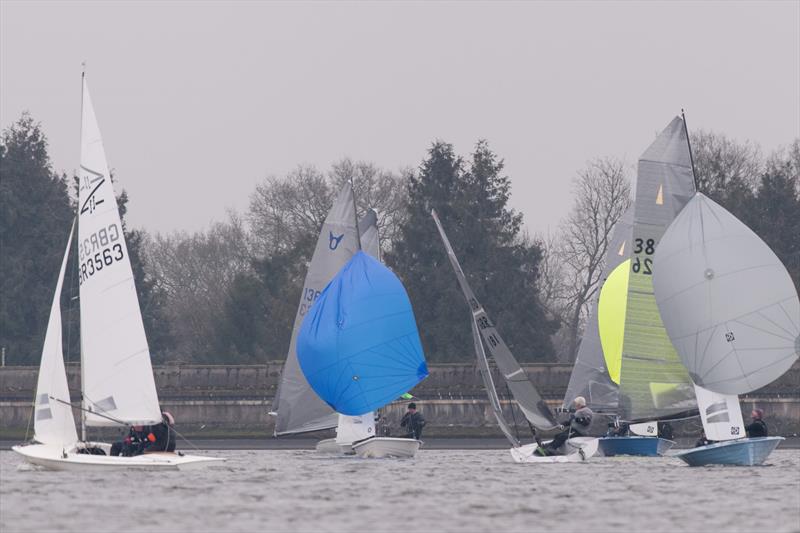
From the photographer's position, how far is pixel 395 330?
44.5 metres

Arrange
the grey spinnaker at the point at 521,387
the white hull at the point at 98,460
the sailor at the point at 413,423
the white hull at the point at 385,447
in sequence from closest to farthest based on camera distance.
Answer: the white hull at the point at 98,460, the grey spinnaker at the point at 521,387, the white hull at the point at 385,447, the sailor at the point at 413,423

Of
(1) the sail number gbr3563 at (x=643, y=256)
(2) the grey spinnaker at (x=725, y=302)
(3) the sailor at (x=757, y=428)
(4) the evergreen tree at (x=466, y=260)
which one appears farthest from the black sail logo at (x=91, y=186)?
(4) the evergreen tree at (x=466, y=260)

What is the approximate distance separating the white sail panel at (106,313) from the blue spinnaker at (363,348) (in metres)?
7.77

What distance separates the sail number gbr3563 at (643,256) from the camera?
45.5 m

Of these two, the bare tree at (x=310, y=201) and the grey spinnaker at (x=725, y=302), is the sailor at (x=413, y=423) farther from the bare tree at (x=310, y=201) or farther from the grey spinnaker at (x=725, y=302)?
the bare tree at (x=310, y=201)

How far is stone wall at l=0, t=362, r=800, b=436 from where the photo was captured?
220 feet

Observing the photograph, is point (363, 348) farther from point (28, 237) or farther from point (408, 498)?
point (28, 237)

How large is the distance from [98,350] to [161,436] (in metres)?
2.23

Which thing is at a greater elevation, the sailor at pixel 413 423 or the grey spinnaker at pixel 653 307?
the grey spinnaker at pixel 653 307

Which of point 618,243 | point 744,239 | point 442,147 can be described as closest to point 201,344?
point 442,147

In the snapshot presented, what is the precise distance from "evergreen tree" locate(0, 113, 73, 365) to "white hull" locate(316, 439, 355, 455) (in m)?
40.4

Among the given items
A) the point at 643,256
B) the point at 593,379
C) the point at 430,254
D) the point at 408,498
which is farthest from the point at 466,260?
the point at 408,498

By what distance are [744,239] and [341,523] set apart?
16.1 metres

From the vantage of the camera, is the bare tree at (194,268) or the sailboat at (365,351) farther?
the bare tree at (194,268)
